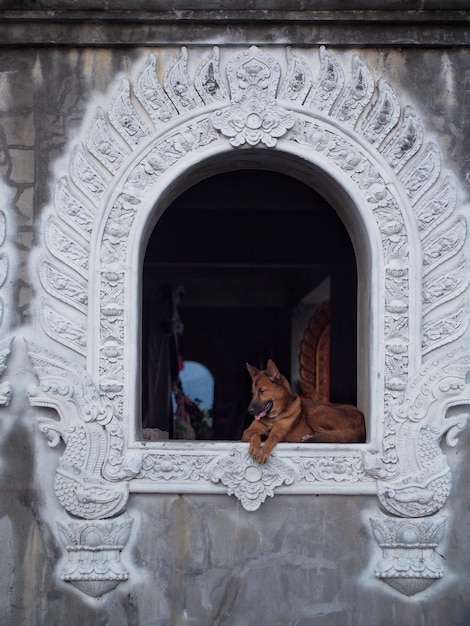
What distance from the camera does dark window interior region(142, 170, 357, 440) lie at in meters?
8.26

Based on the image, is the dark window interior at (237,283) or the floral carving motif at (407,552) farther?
the dark window interior at (237,283)

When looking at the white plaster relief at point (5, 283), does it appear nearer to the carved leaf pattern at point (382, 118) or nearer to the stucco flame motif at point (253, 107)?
the stucco flame motif at point (253, 107)

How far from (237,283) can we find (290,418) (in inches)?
306

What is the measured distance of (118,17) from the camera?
Result: 6129mm

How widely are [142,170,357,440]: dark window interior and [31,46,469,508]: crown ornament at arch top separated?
1.76 m

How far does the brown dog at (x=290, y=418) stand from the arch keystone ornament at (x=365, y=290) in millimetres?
153

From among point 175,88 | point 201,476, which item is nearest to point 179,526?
point 201,476

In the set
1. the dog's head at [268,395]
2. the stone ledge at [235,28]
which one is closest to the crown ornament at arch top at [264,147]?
the stone ledge at [235,28]

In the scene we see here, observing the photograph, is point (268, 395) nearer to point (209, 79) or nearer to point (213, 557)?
point (213, 557)

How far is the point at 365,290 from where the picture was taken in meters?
6.32

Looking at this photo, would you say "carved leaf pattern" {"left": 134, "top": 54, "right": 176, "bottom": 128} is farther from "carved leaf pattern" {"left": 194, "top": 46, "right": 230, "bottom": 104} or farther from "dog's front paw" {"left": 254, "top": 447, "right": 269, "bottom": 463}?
"dog's front paw" {"left": 254, "top": 447, "right": 269, "bottom": 463}

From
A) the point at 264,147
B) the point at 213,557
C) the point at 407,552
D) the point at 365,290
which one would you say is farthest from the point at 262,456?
the point at 264,147

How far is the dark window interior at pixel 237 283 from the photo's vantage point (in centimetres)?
826

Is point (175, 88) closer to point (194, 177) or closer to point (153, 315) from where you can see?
point (194, 177)
